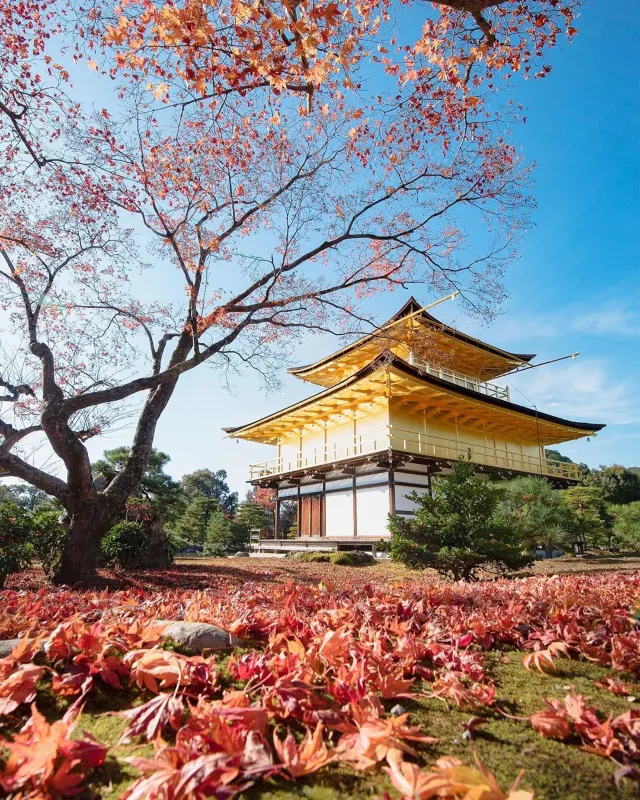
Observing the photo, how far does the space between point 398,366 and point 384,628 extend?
13.0 m

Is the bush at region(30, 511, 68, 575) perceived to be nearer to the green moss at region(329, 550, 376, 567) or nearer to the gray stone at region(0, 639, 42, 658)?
the gray stone at region(0, 639, 42, 658)

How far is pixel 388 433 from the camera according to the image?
17.2 metres

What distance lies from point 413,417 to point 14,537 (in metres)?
14.5

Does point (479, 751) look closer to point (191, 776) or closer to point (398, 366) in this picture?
point (191, 776)

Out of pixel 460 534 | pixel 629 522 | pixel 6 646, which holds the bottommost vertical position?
pixel 6 646

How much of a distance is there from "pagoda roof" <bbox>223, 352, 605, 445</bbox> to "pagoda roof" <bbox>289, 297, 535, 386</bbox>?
→ 2.12m

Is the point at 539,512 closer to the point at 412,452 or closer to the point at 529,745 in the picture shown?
the point at 412,452

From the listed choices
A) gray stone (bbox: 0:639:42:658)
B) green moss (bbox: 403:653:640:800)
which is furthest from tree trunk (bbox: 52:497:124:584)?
green moss (bbox: 403:653:640:800)

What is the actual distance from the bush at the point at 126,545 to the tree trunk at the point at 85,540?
7.48ft

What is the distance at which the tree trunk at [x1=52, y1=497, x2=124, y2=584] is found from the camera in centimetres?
648

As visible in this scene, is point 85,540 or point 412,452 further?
point 412,452

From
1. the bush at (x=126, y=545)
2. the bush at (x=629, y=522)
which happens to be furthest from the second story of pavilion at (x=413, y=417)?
the bush at (x=126, y=545)

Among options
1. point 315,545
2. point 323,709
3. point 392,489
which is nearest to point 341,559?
point 392,489

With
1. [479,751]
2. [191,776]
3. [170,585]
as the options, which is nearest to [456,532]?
[170,585]
